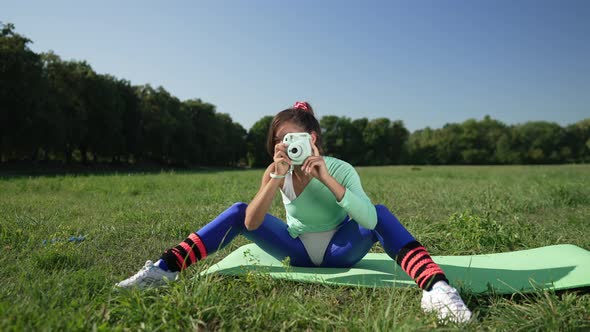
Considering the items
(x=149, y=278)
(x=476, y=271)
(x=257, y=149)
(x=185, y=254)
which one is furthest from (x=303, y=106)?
(x=257, y=149)

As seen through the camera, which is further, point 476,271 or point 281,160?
point 476,271

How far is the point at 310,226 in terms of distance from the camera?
2.60m

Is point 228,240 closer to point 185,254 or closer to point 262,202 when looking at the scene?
point 185,254

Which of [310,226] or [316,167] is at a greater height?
[316,167]

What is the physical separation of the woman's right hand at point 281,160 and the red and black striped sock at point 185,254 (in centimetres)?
77

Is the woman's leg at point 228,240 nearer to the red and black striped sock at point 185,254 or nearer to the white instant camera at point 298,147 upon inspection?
the red and black striped sock at point 185,254

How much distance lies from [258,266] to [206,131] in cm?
5008

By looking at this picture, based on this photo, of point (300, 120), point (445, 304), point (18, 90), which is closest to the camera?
point (445, 304)

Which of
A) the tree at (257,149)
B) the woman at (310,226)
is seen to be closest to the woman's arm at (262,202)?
the woman at (310,226)

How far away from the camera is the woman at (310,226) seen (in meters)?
2.23

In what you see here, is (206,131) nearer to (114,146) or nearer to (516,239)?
(114,146)

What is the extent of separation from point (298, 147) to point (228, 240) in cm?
89

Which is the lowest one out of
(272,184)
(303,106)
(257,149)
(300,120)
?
(272,184)

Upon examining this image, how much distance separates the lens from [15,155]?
2942 centimetres
